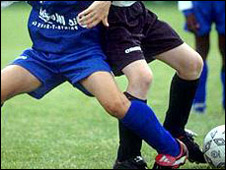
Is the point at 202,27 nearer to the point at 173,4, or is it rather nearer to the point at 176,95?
the point at 176,95

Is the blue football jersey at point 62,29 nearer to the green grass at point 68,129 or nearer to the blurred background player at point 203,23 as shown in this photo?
the green grass at point 68,129

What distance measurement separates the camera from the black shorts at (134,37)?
3654 mm

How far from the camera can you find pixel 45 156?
181 inches

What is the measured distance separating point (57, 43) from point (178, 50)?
65 cm

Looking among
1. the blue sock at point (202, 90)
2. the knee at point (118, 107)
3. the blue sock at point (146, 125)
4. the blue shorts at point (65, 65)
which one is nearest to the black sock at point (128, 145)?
the blue sock at point (146, 125)

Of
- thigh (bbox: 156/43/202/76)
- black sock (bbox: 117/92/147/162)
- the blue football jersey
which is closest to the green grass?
black sock (bbox: 117/92/147/162)

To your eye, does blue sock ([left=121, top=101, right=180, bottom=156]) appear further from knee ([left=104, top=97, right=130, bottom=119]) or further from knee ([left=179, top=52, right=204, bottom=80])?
knee ([left=179, top=52, right=204, bottom=80])

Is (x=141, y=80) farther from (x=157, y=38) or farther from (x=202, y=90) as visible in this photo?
(x=202, y=90)

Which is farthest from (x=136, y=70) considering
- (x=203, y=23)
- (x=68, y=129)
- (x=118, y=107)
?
(x=203, y=23)

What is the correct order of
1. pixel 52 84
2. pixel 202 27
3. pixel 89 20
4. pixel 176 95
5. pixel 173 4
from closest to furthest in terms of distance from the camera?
pixel 89 20 → pixel 52 84 → pixel 176 95 → pixel 202 27 → pixel 173 4

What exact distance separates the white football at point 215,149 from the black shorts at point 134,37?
591 millimetres

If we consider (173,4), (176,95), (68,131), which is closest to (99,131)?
(68,131)

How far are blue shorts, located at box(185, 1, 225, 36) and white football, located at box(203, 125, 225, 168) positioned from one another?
93.3 inches

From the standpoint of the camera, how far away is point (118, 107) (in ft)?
11.7
